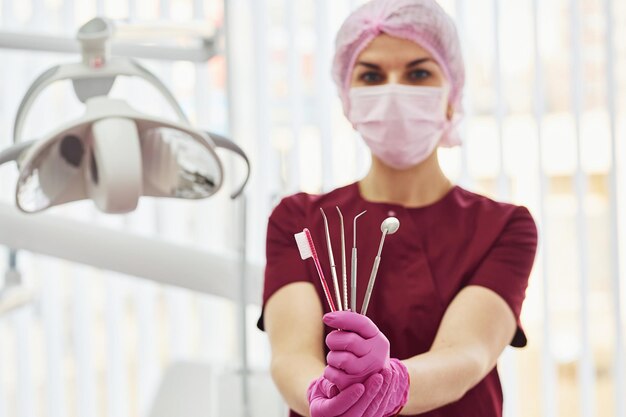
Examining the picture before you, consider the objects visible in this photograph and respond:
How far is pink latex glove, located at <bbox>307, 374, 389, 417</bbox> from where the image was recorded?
111cm

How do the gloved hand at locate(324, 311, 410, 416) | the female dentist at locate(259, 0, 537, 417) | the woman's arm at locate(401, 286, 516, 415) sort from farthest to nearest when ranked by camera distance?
the female dentist at locate(259, 0, 537, 417) → the woman's arm at locate(401, 286, 516, 415) → the gloved hand at locate(324, 311, 410, 416)

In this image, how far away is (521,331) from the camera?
4.96 feet

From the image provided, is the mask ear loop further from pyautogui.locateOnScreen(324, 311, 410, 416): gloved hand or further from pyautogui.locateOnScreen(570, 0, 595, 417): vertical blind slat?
pyautogui.locateOnScreen(570, 0, 595, 417): vertical blind slat

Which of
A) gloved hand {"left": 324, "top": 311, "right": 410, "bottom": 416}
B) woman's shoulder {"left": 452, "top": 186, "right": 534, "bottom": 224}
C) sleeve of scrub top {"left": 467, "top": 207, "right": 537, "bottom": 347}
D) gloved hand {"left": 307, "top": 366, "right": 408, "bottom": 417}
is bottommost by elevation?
gloved hand {"left": 307, "top": 366, "right": 408, "bottom": 417}

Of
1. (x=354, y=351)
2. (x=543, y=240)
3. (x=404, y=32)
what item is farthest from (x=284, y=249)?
(x=543, y=240)

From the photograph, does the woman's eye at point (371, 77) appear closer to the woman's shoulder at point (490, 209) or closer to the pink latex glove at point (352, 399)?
the woman's shoulder at point (490, 209)

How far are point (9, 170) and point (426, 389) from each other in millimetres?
1552

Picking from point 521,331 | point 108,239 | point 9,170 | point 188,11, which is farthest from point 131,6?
point 521,331

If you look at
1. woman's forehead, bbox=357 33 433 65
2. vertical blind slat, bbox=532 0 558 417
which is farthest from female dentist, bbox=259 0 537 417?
vertical blind slat, bbox=532 0 558 417

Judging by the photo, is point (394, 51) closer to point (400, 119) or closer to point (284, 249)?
point (400, 119)

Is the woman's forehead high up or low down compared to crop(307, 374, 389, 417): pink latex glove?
up

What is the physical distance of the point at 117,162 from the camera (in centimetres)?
132

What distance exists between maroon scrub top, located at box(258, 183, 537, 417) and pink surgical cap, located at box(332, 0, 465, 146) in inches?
6.3

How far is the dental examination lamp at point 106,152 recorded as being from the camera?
4.37ft
